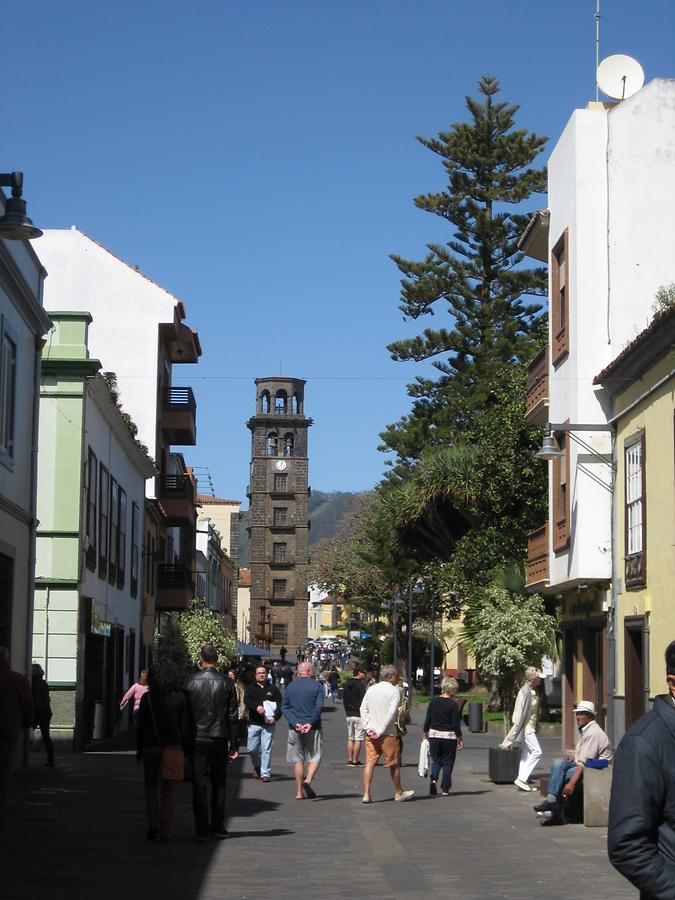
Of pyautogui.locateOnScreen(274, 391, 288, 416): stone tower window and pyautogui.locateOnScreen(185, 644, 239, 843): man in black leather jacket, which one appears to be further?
pyautogui.locateOnScreen(274, 391, 288, 416): stone tower window

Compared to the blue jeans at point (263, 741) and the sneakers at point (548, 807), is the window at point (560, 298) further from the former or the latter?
the sneakers at point (548, 807)

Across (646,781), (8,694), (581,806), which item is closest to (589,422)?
(581,806)

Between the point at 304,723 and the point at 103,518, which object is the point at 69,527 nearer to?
the point at 103,518

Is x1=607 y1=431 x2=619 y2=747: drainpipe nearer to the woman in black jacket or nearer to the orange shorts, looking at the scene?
the woman in black jacket

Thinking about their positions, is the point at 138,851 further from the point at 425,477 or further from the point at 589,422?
the point at 425,477

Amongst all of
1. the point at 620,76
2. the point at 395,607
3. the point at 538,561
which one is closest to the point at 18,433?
the point at 538,561

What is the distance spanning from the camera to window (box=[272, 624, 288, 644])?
12612 cm

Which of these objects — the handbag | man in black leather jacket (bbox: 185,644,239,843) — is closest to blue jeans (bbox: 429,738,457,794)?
man in black leather jacket (bbox: 185,644,239,843)

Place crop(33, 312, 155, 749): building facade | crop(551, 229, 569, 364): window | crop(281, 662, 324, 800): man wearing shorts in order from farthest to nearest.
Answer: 1. crop(33, 312, 155, 749): building facade
2. crop(551, 229, 569, 364): window
3. crop(281, 662, 324, 800): man wearing shorts

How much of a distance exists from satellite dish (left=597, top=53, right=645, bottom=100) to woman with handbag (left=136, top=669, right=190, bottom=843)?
51.9 feet

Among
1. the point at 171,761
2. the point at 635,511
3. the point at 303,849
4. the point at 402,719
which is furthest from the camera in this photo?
the point at 635,511

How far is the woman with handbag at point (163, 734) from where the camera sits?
41.0ft

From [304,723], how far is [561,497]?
8.80m

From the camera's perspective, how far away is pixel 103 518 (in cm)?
3188
